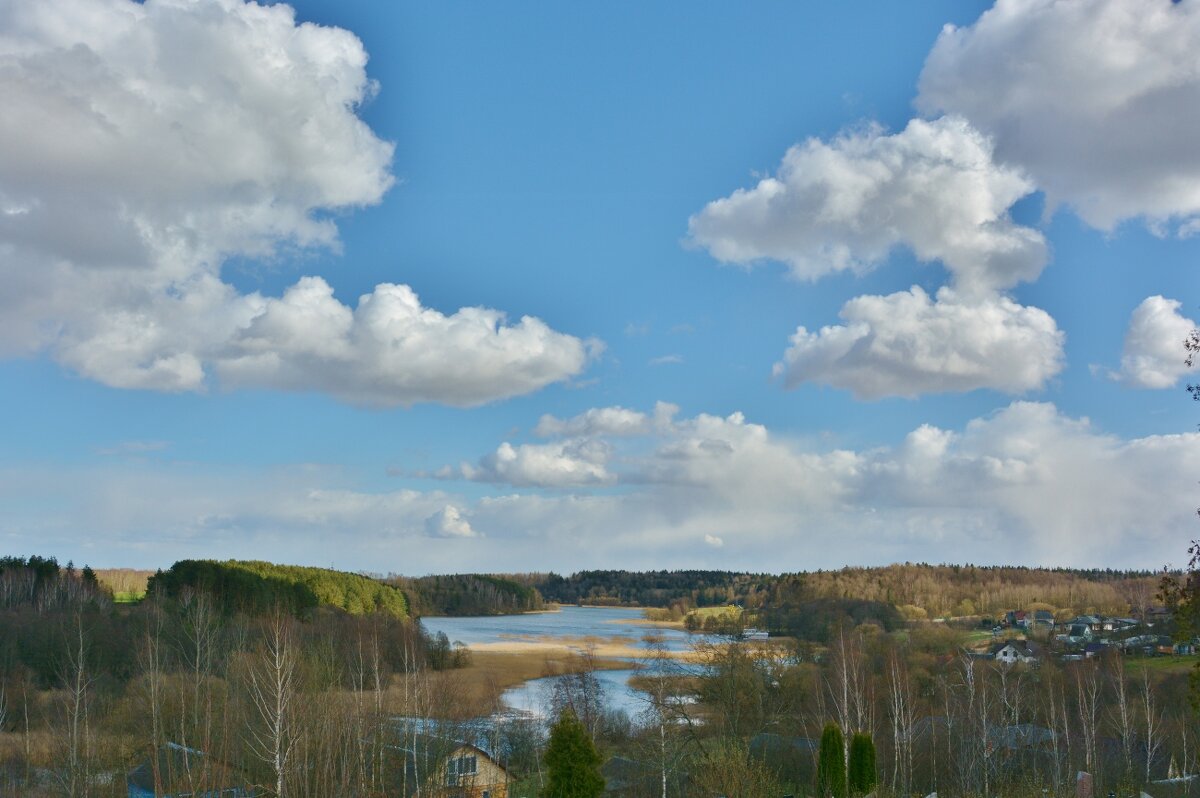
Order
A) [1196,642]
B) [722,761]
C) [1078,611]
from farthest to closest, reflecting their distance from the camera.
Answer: [1078,611] → [722,761] → [1196,642]

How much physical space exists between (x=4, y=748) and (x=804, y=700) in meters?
47.4

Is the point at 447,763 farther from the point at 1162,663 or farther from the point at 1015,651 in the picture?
the point at 1015,651

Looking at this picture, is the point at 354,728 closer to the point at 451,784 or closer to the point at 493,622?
the point at 451,784

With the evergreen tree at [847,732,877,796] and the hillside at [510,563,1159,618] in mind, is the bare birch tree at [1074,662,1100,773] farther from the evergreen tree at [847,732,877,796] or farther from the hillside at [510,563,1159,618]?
the hillside at [510,563,1159,618]

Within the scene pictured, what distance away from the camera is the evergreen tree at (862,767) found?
37.4 meters

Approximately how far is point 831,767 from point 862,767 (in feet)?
4.58

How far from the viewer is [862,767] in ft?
124

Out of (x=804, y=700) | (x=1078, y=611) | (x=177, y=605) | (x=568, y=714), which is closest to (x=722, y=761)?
(x=568, y=714)

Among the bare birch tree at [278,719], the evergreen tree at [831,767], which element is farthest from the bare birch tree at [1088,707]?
the bare birch tree at [278,719]

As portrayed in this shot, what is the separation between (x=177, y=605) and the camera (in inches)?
3302

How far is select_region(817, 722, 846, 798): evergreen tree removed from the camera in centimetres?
3709

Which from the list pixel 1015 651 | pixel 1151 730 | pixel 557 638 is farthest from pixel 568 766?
pixel 557 638

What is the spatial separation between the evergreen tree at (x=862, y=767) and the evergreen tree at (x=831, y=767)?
0.50 m

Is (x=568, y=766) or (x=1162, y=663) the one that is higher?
(x=568, y=766)
